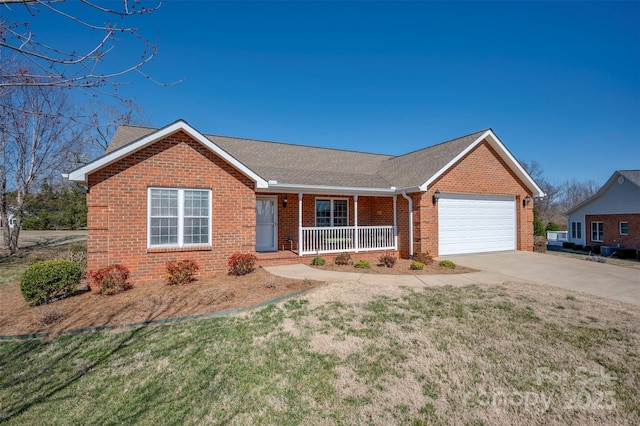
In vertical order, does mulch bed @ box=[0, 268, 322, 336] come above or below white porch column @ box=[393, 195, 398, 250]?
below

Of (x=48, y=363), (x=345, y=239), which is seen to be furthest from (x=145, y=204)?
(x=345, y=239)

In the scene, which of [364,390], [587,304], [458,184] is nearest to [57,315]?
[364,390]

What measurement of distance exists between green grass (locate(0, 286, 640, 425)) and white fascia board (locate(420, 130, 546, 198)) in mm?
7357

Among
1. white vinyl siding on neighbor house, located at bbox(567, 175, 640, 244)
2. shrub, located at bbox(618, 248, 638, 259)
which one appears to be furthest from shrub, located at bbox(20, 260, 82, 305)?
white vinyl siding on neighbor house, located at bbox(567, 175, 640, 244)

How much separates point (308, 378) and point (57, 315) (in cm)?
514

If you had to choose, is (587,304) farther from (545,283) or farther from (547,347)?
(547,347)

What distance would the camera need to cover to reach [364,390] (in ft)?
12.1

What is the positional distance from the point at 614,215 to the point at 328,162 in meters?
22.1

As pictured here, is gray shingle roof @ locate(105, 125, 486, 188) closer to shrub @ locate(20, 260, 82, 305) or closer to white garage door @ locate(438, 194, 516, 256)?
white garage door @ locate(438, 194, 516, 256)

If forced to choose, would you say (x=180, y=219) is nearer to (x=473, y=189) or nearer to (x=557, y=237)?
(x=473, y=189)

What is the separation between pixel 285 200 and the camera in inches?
508

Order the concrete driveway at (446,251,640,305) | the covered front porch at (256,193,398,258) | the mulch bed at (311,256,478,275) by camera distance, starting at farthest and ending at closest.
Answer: the covered front porch at (256,193,398,258) < the mulch bed at (311,256,478,275) < the concrete driveway at (446,251,640,305)

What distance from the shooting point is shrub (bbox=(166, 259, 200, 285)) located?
7.97 metres

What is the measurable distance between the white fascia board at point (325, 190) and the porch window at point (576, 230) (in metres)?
22.4
